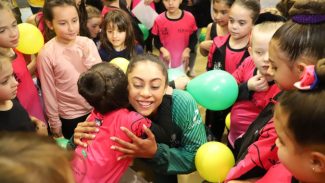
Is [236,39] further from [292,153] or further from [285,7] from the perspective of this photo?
[292,153]

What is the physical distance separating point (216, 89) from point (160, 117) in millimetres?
399

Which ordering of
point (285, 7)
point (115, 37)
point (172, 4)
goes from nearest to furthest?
point (285, 7) < point (115, 37) < point (172, 4)

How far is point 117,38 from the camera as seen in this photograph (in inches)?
103

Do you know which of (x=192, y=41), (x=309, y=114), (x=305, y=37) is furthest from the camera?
(x=192, y=41)

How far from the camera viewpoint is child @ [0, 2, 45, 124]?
1883 mm

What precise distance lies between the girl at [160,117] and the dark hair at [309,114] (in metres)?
0.68

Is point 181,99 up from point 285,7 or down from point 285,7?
down

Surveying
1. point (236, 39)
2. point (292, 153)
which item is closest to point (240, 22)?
point (236, 39)

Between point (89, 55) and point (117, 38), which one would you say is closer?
point (89, 55)

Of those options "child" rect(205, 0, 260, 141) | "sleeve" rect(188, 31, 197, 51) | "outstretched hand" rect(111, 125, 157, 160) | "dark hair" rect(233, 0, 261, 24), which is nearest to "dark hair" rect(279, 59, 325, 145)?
"outstretched hand" rect(111, 125, 157, 160)

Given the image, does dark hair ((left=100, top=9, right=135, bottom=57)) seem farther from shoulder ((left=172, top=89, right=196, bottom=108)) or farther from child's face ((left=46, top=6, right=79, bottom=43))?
shoulder ((left=172, top=89, right=196, bottom=108))

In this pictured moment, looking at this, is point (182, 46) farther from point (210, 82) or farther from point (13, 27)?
point (13, 27)

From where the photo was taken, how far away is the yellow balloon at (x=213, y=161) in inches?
65.3

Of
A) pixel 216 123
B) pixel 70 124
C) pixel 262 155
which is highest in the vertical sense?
pixel 262 155
